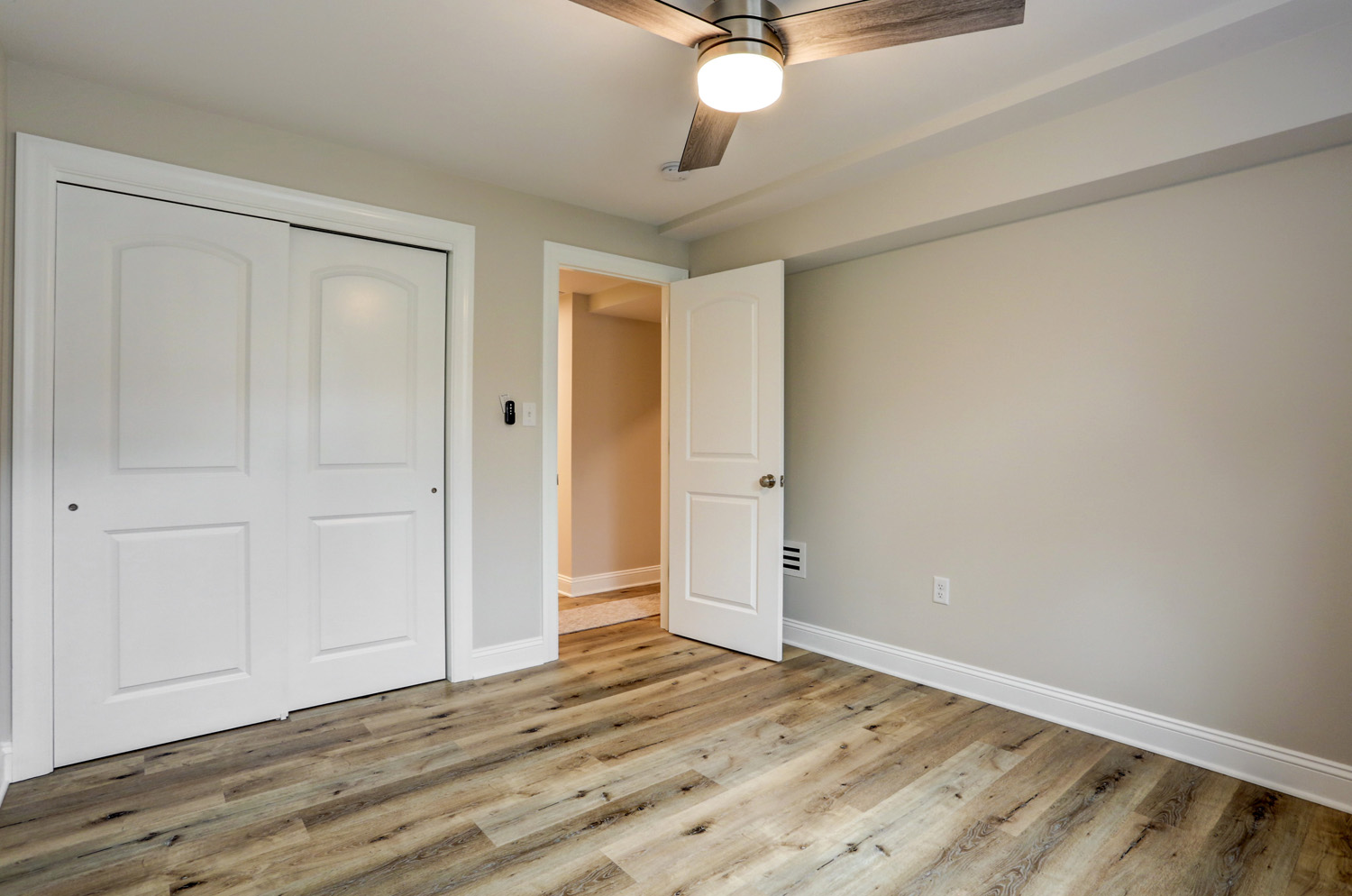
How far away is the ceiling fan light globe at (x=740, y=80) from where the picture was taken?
183 centimetres

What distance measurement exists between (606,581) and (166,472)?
129 inches

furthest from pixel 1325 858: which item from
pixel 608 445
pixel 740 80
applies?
pixel 608 445

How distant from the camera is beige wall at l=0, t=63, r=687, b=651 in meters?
2.75

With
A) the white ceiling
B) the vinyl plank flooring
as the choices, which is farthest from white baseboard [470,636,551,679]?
the white ceiling

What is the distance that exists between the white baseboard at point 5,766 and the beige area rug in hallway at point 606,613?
235 cm

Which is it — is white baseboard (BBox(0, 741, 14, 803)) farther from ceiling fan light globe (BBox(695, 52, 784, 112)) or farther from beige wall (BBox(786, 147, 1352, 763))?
beige wall (BBox(786, 147, 1352, 763))

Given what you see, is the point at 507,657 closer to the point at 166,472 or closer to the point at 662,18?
the point at 166,472

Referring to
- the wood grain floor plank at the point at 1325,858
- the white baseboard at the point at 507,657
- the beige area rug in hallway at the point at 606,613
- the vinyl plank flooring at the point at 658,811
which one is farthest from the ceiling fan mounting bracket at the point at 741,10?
the beige area rug in hallway at the point at 606,613

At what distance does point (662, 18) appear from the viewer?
5.58 ft

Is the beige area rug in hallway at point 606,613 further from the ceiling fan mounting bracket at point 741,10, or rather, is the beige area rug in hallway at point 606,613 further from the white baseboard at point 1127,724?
the ceiling fan mounting bracket at point 741,10

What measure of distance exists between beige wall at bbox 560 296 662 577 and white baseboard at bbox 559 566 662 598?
0.12 feet

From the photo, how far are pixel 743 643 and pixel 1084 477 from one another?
1.81 meters

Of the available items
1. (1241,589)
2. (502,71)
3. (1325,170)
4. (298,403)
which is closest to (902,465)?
(1241,589)

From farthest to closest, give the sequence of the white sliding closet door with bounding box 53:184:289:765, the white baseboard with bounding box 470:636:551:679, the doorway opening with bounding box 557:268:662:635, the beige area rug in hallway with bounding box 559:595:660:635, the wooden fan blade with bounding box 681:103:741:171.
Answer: the doorway opening with bounding box 557:268:662:635
the beige area rug in hallway with bounding box 559:595:660:635
the white baseboard with bounding box 470:636:551:679
the white sliding closet door with bounding box 53:184:289:765
the wooden fan blade with bounding box 681:103:741:171
